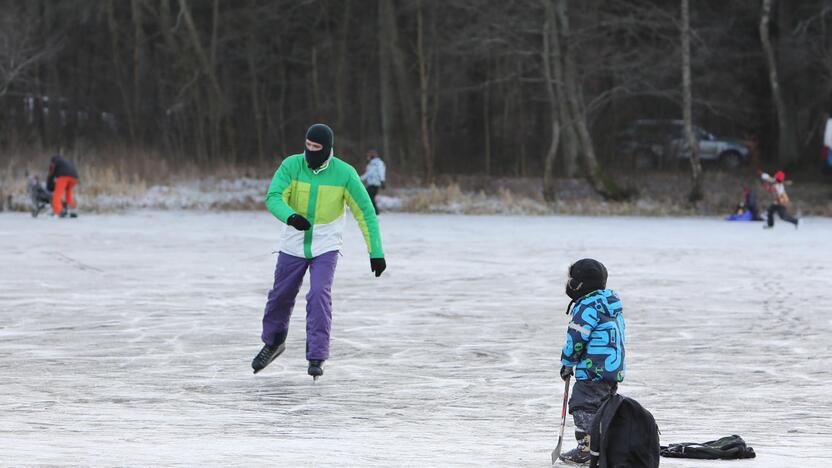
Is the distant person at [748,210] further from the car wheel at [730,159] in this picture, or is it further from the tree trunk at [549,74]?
the car wheel at [730,159]

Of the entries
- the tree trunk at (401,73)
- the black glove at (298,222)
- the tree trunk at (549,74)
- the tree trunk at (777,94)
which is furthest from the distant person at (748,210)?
the black glove at (298,222)

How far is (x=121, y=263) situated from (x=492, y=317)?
6380 millimetres

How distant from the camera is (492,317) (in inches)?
488

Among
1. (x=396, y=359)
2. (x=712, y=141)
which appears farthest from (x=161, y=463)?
(x=712, y=141)

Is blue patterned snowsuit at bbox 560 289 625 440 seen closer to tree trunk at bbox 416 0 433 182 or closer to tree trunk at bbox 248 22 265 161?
tree trunk at bbox 416 0 433 182

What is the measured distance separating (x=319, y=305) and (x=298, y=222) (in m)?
0.64

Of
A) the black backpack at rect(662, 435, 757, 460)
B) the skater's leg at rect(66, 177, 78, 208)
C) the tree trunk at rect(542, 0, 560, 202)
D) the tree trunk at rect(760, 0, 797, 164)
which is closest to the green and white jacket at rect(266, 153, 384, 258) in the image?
the black backpack at rect(662, 435, 757, 460)

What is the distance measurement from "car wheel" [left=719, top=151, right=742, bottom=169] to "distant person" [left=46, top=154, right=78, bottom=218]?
18980 mm

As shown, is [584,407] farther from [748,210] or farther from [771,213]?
[748,210]

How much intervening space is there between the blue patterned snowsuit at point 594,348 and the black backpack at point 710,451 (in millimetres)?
383

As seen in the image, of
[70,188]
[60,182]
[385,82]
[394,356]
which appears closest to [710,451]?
[394,356]

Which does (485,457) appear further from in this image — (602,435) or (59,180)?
(59,180)

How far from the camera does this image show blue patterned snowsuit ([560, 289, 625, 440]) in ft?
20.5

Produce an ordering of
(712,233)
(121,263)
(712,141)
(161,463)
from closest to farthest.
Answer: (161,463) → (121,263) → (712,233) → (712,141)
